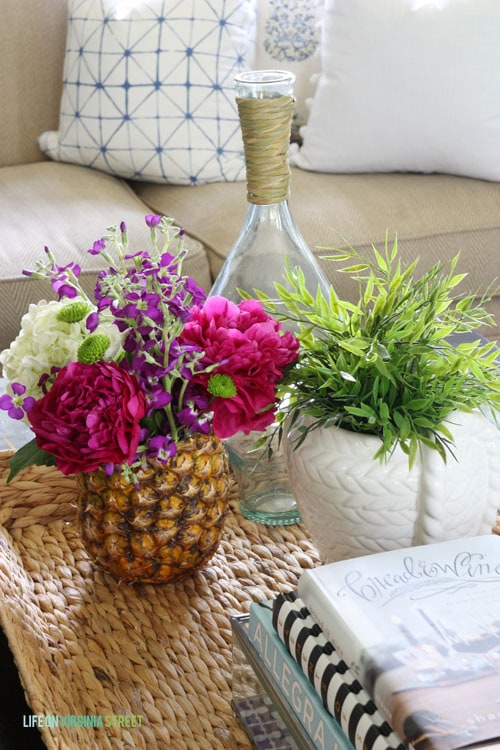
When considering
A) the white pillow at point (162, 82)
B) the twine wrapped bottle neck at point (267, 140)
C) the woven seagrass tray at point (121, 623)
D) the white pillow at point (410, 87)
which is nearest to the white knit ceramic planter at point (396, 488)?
the woven seagrass tray at point (121, 623)

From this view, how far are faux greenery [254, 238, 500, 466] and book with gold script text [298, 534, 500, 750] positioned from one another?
0.09 m

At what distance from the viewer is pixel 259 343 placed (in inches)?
30.5

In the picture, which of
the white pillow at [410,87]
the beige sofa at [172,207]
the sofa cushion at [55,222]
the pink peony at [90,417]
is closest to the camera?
the pink peony at [90,417]

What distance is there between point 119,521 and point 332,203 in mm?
1258

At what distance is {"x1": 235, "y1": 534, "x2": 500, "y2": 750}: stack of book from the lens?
0.57m

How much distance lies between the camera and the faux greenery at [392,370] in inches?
29.6

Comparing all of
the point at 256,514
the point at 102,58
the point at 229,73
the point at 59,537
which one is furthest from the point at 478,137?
the point at 59,537

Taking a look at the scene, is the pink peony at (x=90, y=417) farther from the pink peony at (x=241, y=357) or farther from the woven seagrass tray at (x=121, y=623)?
the woven seagrass tray at (x=121, y=623)

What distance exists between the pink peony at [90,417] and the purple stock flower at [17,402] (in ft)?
0.09

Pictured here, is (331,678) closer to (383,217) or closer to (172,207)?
(383,217)

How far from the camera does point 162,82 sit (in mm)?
2070

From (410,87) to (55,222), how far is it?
83cm

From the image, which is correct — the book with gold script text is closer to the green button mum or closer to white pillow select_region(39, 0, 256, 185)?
the green button mum

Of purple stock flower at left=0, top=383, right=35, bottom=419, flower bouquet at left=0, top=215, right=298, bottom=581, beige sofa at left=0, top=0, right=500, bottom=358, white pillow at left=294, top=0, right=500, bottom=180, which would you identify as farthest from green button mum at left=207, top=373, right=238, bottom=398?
white pillow at left=294, top=0, right=500, bottom=180
